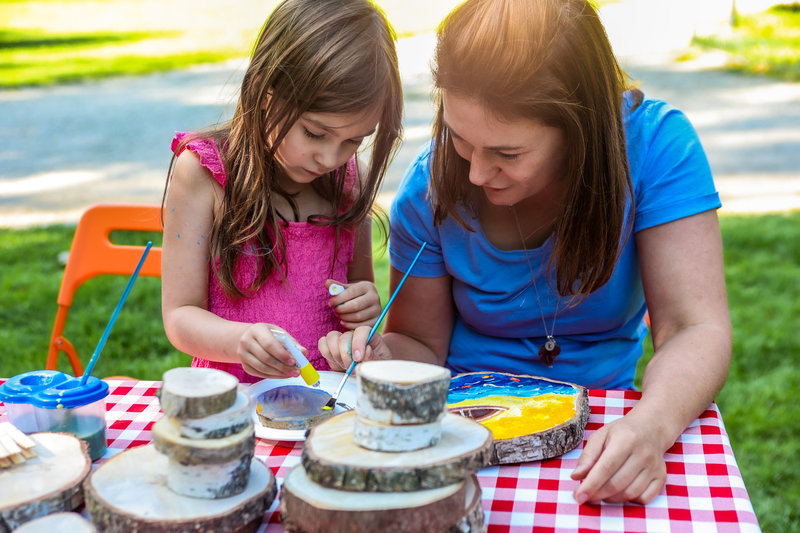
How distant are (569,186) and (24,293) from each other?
303 cm

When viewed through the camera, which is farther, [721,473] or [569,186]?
[569,186]

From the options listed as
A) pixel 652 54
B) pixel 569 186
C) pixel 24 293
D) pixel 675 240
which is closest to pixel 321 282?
pixel 569 186

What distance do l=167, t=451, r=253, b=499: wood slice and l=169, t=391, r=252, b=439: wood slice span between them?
3 cm

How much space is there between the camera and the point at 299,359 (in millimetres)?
1300

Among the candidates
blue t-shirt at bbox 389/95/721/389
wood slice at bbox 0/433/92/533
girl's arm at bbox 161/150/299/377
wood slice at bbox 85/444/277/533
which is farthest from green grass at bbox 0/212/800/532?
wood slice at bbox 0/433/92/533

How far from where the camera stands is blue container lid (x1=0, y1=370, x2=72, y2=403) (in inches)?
46.0

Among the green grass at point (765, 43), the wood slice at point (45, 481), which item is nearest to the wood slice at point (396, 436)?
the wood slice at point (45, 481)

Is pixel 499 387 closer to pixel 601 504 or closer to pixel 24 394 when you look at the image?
pixel 601 504

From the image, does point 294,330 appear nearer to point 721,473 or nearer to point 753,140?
point 721,473

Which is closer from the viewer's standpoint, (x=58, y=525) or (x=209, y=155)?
(x=58, y=525)

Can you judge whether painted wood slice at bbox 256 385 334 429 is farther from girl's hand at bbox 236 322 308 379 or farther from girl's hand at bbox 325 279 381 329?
girl's hand at bbox 325 279 381 329

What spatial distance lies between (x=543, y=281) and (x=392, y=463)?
0.80 meters

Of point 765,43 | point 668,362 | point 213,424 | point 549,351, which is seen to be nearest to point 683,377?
point 668,362

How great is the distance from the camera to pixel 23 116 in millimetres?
7730
